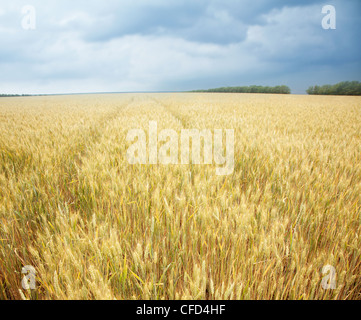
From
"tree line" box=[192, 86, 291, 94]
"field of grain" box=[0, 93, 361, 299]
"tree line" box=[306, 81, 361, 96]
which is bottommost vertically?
"field of grain" box=[0, 93, 361, 299]

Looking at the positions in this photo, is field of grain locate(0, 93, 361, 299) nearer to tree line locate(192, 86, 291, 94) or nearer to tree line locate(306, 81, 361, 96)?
tree line locate(306, 81, 361, 96)

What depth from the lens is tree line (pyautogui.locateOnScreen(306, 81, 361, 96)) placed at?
148 feet

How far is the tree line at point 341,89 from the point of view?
45156 millimetres

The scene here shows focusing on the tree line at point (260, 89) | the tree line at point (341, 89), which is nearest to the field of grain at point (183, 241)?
the tree line at point (341, 89)

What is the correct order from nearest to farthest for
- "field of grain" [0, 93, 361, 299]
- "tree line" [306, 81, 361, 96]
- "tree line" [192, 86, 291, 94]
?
"field of grain" [0, 93, 361, 299] < "tree line" [306, 81, 361, 96] < "tree line" [192, 86, 291, 94]

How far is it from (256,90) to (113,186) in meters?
78.8

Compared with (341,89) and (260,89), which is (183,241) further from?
(260,89)

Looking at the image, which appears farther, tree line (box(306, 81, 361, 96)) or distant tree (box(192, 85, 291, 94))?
distant tree (box(192, 85, 291, 94))

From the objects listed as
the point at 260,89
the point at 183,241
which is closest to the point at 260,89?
the point at 260,89

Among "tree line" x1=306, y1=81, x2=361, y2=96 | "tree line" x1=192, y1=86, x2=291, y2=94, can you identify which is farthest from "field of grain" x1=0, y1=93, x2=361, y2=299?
"tree line" x1=192, y1=86, x2=291, y2=94

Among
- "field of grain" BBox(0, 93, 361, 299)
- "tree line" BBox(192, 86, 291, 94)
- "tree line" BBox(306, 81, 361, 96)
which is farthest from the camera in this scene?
"tree line" BBox(192, 86, 291, 94)

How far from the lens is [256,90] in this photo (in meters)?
71.1

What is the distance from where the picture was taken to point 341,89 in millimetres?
49469
